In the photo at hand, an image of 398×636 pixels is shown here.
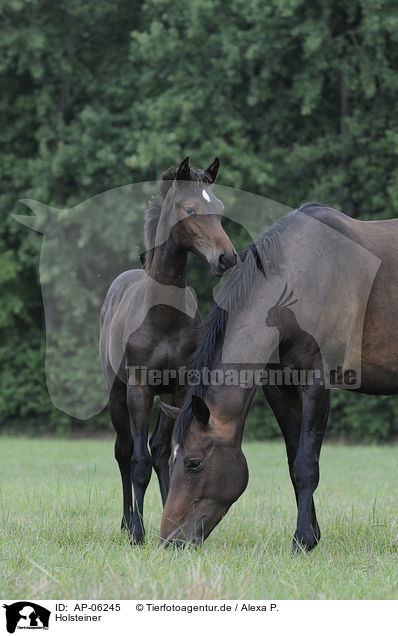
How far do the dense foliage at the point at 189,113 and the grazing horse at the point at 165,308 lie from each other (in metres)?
9.60

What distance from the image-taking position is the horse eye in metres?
4.78

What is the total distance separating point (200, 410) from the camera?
15.4 feet

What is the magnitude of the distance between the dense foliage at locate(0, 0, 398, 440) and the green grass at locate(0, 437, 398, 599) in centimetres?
809

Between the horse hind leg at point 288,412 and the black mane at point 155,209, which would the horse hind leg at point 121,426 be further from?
the horse hind leg at point 288,412

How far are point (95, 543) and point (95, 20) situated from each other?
15268 millimetres

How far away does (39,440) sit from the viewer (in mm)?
16781

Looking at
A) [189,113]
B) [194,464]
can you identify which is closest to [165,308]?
[194,464]

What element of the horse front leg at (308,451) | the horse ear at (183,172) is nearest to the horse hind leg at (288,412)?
the horse front leg at (308,451)

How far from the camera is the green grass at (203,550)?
3.64 meters

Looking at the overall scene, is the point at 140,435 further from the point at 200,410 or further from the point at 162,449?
the point at 200,410

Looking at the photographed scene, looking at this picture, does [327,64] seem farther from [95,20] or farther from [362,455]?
[362,455]

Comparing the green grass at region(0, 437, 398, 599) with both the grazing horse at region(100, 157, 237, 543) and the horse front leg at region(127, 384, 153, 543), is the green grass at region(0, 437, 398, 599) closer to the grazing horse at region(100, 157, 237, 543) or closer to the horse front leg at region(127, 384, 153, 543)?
the horse front leg at region(127, 384, 153, 543)

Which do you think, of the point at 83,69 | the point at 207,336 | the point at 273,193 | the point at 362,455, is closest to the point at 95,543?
the point at 207,336
